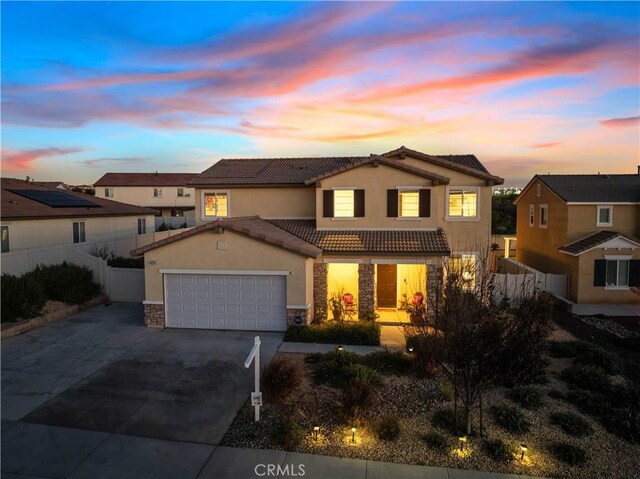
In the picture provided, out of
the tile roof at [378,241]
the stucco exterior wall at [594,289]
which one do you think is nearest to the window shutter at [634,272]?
the stucco exterior wall at [594,289]

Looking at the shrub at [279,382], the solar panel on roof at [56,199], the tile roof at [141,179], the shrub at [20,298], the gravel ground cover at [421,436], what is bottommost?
the gravel ground cover at [421,436]

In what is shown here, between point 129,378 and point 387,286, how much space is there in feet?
37.5

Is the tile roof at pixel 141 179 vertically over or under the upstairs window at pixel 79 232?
over

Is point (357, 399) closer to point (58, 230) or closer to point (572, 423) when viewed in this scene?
point (572, 423)

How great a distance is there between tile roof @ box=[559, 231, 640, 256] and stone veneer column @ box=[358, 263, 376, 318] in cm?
1096

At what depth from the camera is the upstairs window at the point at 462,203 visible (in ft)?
58.1

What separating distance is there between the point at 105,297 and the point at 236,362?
10.4 metres

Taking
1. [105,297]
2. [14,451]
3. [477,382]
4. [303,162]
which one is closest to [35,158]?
[105,297]

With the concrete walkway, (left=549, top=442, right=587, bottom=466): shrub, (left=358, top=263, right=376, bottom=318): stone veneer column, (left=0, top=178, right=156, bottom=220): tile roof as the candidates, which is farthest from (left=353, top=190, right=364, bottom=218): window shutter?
(left=0, top=178, right=156, bottom=220): tile roof

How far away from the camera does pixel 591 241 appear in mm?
19641

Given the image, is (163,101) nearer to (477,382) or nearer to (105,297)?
(105,297)

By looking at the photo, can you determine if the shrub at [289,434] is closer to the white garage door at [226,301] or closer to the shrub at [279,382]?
the shrub at [279,382]

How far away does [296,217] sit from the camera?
19.8 metres

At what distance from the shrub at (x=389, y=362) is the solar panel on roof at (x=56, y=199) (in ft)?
71.4
